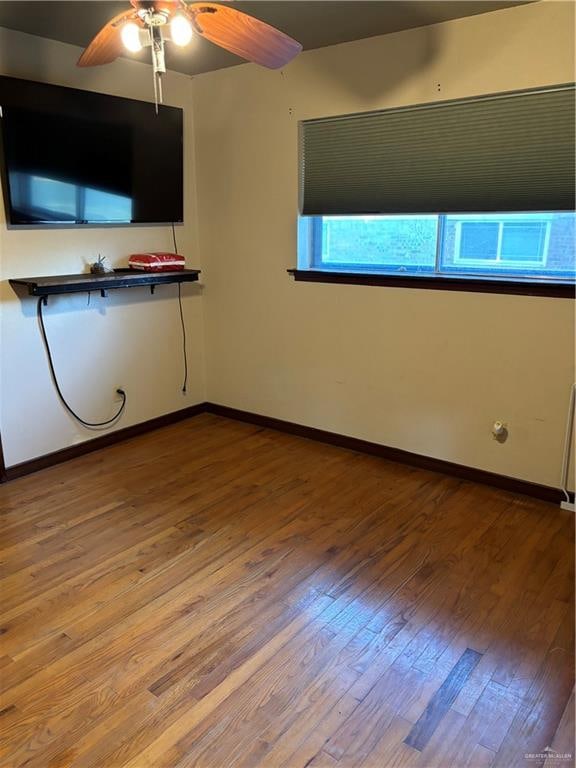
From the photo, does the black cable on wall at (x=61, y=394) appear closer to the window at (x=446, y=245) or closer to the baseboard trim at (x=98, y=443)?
the baseboard trim at (x=98, y=443)

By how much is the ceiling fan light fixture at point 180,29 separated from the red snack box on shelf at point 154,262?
1929 millimetres

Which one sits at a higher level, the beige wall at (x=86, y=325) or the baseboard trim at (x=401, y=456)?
the beige wall at (x=86, y=325)

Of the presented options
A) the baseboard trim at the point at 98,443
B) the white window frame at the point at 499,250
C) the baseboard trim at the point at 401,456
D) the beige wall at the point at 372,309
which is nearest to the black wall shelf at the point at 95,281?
the beige wall at the point at 372,309

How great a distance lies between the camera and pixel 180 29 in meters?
1.82

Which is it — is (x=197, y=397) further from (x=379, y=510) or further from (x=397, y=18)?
(x=397, y=18)

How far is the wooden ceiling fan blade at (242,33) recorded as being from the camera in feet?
5.99

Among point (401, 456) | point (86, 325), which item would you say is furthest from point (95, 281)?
point (401, 456)

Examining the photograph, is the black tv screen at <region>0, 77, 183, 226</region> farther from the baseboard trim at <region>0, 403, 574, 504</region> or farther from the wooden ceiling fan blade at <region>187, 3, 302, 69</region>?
the wooden ceiling fan blade at <region>187, 3, 302, 69</region>

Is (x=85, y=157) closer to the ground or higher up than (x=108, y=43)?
closer to the ground

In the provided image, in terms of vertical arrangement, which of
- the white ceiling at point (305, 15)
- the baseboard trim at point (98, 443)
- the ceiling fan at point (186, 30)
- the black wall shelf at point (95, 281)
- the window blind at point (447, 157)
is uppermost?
the white ceiling at point (305, 15)

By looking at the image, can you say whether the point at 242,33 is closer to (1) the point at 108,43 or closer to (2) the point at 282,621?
(1) the point at 108,43

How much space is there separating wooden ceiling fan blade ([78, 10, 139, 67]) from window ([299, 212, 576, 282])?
1.68 metres

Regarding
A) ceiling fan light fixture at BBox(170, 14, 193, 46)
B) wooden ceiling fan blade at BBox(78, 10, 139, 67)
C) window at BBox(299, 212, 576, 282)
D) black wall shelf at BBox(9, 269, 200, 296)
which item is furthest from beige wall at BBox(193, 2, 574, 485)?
ceiling fan light fixture at BBox(170, 14, 193, 46)

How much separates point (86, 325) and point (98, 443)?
2.58ft
